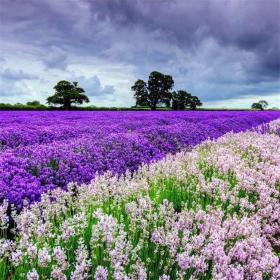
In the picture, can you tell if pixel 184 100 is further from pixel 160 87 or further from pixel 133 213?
pixel 133 213

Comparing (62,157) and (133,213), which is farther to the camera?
(62,157)

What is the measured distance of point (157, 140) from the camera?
10.7 m

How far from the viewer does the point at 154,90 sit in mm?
62906

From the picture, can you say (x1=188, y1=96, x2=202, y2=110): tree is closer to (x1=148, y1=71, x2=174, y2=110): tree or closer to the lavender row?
(x1=148, y1=71, x2=174, y2=110): tree

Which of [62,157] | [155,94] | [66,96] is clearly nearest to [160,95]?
[155,94]

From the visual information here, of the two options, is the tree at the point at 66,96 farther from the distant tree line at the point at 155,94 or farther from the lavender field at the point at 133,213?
the lavender field at the point at 133,213

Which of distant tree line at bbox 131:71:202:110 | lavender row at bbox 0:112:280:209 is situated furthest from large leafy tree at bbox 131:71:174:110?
lavender row at bbox 0:112:280:209

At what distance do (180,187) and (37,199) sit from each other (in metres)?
1.94

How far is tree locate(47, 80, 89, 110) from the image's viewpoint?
56.9 metres

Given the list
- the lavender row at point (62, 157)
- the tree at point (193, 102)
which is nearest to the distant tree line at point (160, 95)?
the tree at point (193, 102)

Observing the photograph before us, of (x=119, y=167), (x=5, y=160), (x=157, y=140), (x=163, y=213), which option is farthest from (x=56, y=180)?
(x=157, y=140)

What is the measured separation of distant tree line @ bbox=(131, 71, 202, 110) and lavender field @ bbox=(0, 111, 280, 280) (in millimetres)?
52323

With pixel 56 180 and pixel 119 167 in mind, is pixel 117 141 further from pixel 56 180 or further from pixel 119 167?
pixel 56 180

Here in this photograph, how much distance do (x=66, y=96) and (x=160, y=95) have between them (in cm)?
1637
